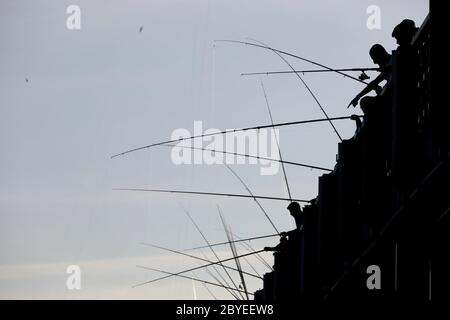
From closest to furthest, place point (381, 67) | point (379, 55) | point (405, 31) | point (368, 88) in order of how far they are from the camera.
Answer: point (405, 31), point (381, 67), point (379, 55), point (368, 88)

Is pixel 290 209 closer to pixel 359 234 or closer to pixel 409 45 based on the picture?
pixel 359 234

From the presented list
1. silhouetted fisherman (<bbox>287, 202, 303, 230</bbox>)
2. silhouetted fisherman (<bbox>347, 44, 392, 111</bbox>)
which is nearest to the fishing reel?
silhouetted fisherman (<bbox>347, 44, 392, 111</bbox>)

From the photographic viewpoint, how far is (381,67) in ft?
56.0

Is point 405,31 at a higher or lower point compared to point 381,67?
higher

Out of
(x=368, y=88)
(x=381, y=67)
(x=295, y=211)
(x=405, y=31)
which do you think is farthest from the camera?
(x=295, y=211)

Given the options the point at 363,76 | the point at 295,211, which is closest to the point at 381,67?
the point at 363,76

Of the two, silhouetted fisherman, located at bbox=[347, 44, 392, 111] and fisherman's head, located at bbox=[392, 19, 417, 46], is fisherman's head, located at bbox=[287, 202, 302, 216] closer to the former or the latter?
silhouetted fisherman, located at bbox=[347, 44, 392, 111]

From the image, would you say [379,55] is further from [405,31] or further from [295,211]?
[295,211]

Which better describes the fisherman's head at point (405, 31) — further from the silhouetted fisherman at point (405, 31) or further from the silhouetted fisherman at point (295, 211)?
the silhouetted fisherman at point (295, 211)

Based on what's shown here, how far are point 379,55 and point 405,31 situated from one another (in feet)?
4.19

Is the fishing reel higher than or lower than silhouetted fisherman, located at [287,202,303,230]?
lower

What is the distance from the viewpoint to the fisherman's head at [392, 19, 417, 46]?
52.6 feet

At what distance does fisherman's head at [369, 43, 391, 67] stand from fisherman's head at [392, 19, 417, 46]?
1041 mm
